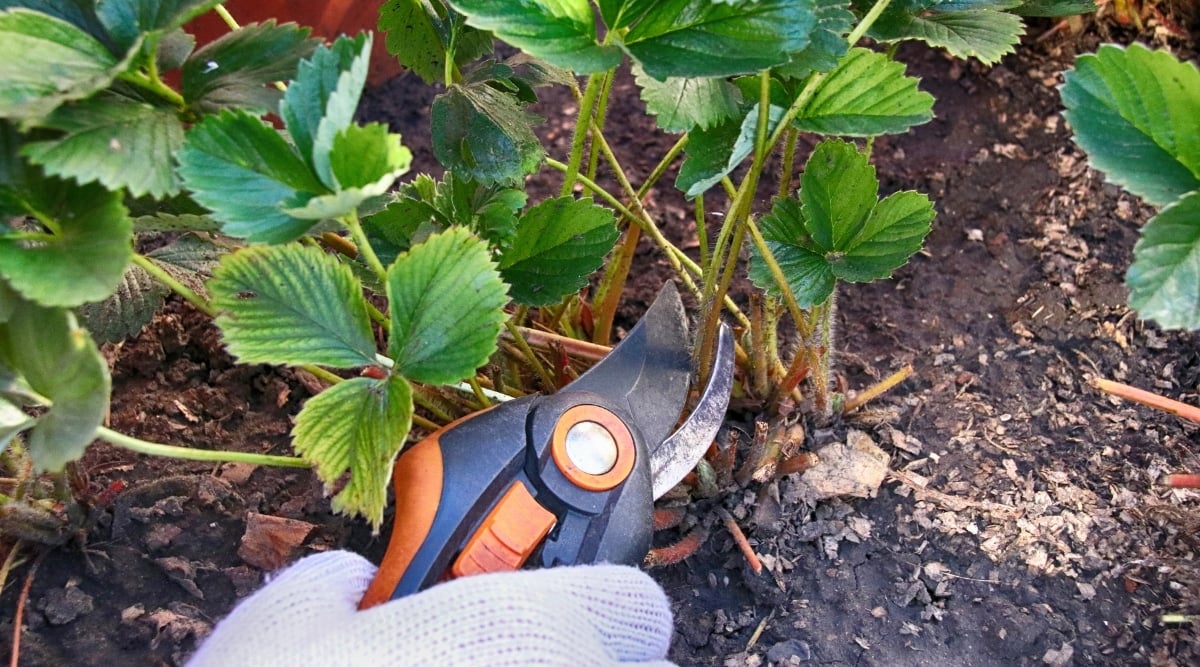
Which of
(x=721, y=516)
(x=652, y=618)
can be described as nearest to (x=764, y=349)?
(x=721, y=516)

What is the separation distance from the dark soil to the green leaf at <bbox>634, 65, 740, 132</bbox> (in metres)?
0.36

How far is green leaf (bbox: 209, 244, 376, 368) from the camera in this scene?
0.57 m

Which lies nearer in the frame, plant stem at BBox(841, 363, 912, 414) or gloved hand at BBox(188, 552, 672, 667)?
gloved hand at BBox(188, 552, 672, 667)

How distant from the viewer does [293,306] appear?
0.59 m

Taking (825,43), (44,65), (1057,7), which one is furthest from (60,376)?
(1057,7)

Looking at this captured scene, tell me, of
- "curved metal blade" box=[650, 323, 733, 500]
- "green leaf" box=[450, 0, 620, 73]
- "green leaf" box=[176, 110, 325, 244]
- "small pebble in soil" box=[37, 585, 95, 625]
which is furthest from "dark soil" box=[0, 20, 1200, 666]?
"green leaf" box=[450, 0, 620, 73]

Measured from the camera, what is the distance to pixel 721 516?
0.85 meters

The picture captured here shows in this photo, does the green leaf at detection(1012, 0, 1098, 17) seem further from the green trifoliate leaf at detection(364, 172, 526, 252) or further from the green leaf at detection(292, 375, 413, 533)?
the green leaf at detection(292, 375, 413, 533)

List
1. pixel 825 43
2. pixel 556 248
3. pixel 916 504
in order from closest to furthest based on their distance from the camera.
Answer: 1. pixel 825 43
2. pixel 556 248
3. pixel 916 504

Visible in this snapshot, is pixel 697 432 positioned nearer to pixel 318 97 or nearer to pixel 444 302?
pixel 444 302

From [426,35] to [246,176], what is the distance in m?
0.28

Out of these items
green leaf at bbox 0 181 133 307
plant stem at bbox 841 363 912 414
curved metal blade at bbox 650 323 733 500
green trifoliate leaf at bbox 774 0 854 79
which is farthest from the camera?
plant stem at bbox 841 363 912 414

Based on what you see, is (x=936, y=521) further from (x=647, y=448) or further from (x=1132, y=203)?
(x=1132, y=203)

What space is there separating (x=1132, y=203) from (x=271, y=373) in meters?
0.98
